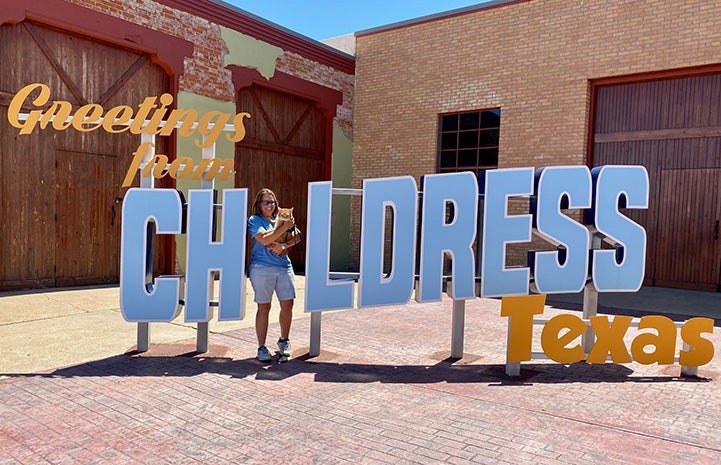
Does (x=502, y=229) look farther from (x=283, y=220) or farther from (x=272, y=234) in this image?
(x=272, y=234)

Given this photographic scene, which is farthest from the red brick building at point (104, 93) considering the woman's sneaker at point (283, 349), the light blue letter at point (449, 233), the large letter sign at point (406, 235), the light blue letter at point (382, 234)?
the light blue letter at point (449, 233)

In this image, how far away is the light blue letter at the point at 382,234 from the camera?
579 centimetres

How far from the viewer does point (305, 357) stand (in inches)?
232

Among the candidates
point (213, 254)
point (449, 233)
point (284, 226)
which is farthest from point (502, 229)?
point (213, 254)

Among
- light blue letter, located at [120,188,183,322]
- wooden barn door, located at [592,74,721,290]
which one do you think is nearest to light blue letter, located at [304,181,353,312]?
light blue letter, located at [120,188,183,322]

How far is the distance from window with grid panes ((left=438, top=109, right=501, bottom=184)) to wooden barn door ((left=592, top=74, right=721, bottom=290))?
2.40 meters

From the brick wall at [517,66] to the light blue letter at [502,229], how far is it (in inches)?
274

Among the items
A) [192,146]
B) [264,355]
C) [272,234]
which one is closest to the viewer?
[272,234]

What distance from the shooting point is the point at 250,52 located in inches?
496

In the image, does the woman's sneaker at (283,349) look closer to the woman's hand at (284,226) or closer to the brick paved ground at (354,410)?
the brick paved ground at (354,410)

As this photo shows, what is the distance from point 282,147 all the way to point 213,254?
332 inches

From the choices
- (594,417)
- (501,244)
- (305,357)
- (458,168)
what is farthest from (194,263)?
(458,168)

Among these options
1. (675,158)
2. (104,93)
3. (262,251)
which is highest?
(104,93)

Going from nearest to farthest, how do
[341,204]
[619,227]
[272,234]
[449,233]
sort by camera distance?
[272,234], [619,227], [449,233], [341,204]
